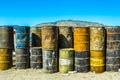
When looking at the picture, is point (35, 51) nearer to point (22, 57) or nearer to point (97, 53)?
point (22, 57)

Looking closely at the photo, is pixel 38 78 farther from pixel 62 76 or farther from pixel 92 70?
pixel 92 70

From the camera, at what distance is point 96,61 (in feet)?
39.3

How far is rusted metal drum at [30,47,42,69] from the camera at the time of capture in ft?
42.1

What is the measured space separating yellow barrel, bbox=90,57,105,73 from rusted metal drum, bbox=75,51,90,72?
8.9 inches

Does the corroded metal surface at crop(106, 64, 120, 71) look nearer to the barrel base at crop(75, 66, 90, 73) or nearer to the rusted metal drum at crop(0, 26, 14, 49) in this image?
the barrel base at crop(75, 66, 90, 73)

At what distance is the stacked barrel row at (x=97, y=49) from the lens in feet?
39.1

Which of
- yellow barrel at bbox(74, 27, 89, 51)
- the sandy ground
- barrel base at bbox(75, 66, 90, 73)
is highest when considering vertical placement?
yellow barrel at bbox(74, 27, 89, 51)

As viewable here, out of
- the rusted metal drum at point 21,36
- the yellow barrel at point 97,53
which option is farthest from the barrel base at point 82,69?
the rusted metal drum at point 21,36

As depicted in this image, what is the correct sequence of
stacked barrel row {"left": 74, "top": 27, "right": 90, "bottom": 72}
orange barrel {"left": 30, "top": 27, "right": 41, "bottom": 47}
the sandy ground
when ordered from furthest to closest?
orange barrel {"left": 30, "top": 27, "right": 41, "bottom": 47}, stacked barrel row {"left": 74, "top": 27, "right": 90, "bottom": 72}, the sandy ground

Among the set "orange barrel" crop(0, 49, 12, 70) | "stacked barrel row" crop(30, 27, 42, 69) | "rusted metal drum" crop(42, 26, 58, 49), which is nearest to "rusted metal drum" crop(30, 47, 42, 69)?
"stacked barrel row" crop(30, 27, 42, 69)

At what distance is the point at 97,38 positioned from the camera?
469 inches

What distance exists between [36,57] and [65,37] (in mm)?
1702

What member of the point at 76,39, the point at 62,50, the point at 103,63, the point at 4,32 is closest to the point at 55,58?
the point at 62,50

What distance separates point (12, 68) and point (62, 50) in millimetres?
→ 3009
